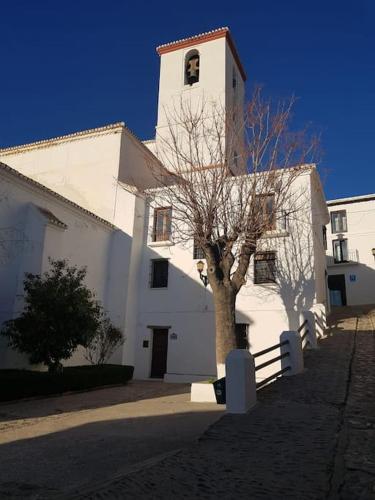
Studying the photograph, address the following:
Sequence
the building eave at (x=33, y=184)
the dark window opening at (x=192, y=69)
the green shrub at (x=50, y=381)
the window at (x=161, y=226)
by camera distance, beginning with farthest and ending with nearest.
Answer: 1. the dark window opening at (x=192, y=69)
2. the window at (x=161, y=226)
3. the building eave at (x=33, y=184)
4. the green shrub at (x=50, y=381)

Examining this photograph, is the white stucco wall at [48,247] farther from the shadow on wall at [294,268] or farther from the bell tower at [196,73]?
the bell tower at [196,73]

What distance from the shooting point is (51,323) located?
38.2 ft

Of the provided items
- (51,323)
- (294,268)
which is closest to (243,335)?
(294,268)

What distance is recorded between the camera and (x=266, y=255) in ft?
54.5

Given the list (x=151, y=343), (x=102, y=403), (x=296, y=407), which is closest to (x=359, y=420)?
(x=296, y=407)

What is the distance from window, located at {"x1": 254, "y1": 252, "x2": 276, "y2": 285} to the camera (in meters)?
16.4

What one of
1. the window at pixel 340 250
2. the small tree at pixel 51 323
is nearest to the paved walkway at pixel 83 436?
the small tree at pixel 51 323

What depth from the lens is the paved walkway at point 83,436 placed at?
4.21 meters

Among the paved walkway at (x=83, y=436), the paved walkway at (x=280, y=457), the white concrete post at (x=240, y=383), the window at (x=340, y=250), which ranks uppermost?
the window at (x=340, y=250)

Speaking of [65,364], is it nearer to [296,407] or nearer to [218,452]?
[296,407]

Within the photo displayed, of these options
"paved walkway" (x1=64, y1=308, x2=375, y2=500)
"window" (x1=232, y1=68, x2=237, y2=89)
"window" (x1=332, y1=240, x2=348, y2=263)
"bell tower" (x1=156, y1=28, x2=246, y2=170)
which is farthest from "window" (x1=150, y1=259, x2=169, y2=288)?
"window" (x1=332, y1=240, x2=348, y2=263)

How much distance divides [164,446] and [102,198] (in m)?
15.6

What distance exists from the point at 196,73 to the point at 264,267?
1498 centimetres

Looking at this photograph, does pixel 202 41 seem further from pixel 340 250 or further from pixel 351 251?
pixel 351 251
